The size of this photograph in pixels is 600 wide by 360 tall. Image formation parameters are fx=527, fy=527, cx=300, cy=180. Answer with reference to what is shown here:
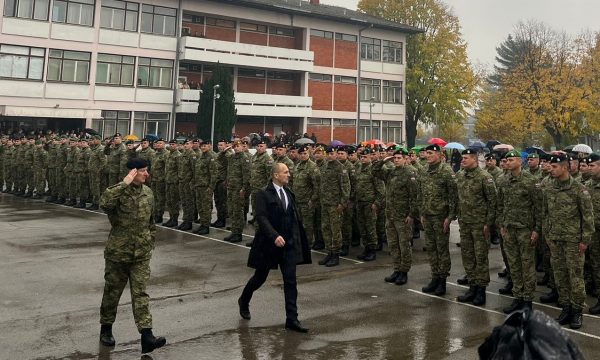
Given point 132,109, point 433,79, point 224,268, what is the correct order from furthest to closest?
point 433,79 → point 132,109 → point 224,268

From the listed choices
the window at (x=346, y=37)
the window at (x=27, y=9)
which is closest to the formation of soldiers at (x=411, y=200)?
the window at (x=27, y=9)

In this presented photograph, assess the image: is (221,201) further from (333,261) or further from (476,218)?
(476,218)

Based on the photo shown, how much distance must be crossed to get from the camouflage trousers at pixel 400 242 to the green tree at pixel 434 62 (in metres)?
41.5

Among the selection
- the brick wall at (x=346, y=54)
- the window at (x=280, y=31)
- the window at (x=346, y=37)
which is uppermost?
the window at (x=346, y=37)

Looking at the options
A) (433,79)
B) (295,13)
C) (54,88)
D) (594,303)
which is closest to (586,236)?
(594,303)

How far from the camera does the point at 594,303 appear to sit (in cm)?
820

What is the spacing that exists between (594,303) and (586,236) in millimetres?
1990

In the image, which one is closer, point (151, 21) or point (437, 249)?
point (437, 249)

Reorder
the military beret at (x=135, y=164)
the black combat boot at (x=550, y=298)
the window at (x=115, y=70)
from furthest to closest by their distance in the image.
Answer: the window at (x=115, y=70) → the black combat boot at (x=550, y=298) → the military beret at (x=135, y=164)

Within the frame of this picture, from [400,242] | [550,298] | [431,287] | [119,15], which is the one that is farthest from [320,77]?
[550,298]

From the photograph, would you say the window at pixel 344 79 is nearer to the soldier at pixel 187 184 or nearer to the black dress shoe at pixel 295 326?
the soldier at pixel 187 184

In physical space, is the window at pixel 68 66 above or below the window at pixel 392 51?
below

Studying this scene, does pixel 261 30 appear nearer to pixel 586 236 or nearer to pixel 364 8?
pixel 364 8

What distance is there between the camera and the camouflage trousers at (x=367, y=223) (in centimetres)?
1096
